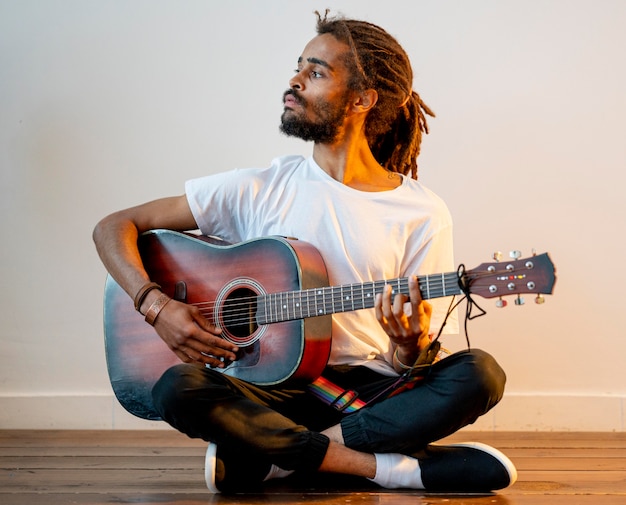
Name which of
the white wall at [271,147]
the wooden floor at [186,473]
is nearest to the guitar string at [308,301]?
the wooden floor at [186,473]

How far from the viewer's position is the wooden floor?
1769 millimetres

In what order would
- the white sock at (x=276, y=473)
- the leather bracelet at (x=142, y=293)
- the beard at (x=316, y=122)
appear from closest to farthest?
the white sock at (x=276, y=473), the leather bracelet at (x=142, y=293), the beard at (x=316, y=122)

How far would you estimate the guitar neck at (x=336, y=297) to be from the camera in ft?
5.55

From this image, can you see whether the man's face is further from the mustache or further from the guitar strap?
the guitar strap

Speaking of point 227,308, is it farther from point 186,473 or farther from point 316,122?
point 316,122

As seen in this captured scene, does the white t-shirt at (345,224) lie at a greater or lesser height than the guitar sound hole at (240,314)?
greater

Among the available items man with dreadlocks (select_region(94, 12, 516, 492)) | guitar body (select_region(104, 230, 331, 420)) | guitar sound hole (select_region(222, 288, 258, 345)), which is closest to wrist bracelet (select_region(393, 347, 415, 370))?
man with dreadlocks (select_region(94, 12, 516, 492))

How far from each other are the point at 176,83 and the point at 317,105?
88cm

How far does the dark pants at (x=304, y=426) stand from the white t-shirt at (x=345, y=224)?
19 cm

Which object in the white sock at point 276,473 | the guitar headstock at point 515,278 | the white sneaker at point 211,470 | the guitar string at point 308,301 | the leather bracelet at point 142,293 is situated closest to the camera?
the guitar headstock at point 515,278

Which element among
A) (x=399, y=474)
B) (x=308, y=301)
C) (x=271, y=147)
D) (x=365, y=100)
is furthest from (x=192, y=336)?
(x=271, y=147)

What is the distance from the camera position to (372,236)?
2107mm

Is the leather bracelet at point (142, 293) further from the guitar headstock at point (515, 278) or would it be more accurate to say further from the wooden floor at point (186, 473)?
the guitar headstock at point (515, 278)

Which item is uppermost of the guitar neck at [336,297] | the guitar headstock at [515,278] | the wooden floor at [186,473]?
the guitar headstock at [515,278]
